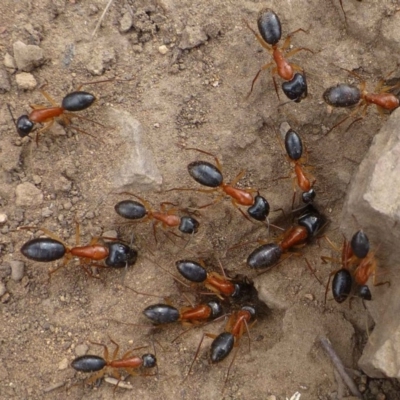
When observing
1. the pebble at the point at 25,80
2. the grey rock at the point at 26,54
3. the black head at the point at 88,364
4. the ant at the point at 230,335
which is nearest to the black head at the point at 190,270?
the ant at the point at 230,335

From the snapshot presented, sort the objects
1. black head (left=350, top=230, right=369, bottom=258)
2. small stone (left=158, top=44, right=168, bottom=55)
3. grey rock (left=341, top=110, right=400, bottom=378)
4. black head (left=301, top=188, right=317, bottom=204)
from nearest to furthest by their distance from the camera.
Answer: grey rock (left=341, top=110, right=400, bottom=378) → black head (left=350, top=230, right=369, bottom=258) → small stone (left=158, top=44, right=168, bottom=55) → black head (left=301, top=188, right=317, bottom=204)

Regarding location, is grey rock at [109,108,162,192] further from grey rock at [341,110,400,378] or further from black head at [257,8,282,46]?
grey rock at [341,110,400,378]

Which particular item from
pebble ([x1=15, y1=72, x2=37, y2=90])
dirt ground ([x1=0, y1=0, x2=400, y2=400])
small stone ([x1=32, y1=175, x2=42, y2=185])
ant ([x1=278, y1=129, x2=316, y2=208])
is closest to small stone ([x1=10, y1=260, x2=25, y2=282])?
dirt ground ([x1=0, y1=0, x2=400, y2=400])

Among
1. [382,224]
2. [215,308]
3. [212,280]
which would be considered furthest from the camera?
[215,308]

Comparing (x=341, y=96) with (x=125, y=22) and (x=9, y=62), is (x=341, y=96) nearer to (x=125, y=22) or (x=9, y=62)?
(x=125, y=22)

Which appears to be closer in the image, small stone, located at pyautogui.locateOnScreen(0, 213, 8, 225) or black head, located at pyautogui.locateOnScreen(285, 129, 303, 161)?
small stone, located at pyautogui.locateOnScreen(0, 213, 8, 225)

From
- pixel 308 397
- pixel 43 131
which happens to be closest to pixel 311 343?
pixel 308 397

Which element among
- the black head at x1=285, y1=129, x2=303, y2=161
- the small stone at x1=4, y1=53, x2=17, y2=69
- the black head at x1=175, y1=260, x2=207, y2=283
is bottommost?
the black head at x1=175, y1=260, x2=207, y2=283


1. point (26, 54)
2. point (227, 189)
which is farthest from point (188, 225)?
point (26, 54)

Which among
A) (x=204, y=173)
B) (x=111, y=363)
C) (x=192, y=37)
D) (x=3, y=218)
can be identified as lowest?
(x=111, y=363)
